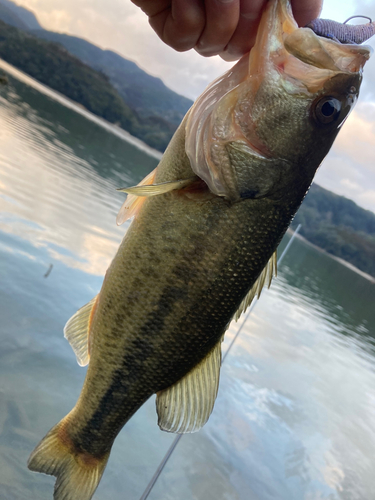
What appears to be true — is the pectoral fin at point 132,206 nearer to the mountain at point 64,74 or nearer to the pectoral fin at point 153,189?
the pectoral fin at point 153,189

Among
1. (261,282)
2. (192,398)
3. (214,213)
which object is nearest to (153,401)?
(192,398)

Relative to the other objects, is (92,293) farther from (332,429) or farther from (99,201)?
(99,201)

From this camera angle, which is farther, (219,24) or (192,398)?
(192,398)

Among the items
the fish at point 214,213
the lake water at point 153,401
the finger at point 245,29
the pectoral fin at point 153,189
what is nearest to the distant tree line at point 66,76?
the lake water at point 153,401

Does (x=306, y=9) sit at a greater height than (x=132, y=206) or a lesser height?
greater

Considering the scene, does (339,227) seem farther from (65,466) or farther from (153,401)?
(65,466)

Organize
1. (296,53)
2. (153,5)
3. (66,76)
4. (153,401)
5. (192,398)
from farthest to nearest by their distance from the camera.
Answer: (66,76) → (153,401) → (192,398) → (153,5) → (296,53)

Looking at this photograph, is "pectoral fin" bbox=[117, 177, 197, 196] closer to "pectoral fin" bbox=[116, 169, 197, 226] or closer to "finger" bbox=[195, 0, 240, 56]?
"pectoral fin" bbox=[116, 169, 197, 226]

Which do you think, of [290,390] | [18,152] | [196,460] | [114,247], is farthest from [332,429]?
[18,152]
